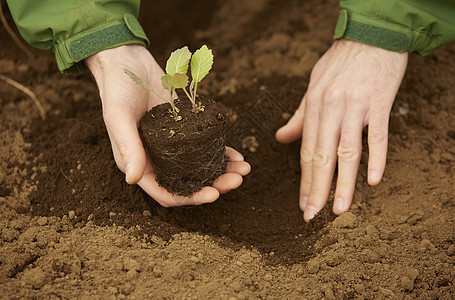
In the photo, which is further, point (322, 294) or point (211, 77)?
point (211, 77)

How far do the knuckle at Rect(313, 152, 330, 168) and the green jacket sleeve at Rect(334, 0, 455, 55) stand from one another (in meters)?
0.61

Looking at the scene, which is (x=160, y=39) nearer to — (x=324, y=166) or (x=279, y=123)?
(x=279, y=123)

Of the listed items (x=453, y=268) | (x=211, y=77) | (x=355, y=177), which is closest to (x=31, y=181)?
(x=211, y=77)

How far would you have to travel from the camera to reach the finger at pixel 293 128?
216 centimetres

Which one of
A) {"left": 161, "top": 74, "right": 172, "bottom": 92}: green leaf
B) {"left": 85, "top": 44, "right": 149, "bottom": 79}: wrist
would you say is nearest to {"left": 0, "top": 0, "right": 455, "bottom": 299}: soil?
{"left": 85, "top": 44, "right": 149, "bottom": 79}: wrist

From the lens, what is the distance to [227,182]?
1792 mm

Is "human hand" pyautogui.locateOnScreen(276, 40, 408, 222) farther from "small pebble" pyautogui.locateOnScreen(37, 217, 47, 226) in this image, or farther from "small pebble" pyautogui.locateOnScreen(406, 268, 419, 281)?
"small pebble" pyautogui.locateOnScreen(37, 217, 47, 226)

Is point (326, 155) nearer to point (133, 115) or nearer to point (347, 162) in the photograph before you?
point (347, 162)

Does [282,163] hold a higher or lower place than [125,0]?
lower

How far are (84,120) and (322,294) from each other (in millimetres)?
1531

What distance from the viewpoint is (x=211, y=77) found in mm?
2703

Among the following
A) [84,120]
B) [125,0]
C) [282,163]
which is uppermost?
[125,0]

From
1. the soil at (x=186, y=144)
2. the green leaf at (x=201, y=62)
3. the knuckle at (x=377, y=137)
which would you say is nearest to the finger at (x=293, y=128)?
the knuckle at (x=377, y=137)

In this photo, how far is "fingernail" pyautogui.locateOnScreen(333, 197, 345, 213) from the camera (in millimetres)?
1836
